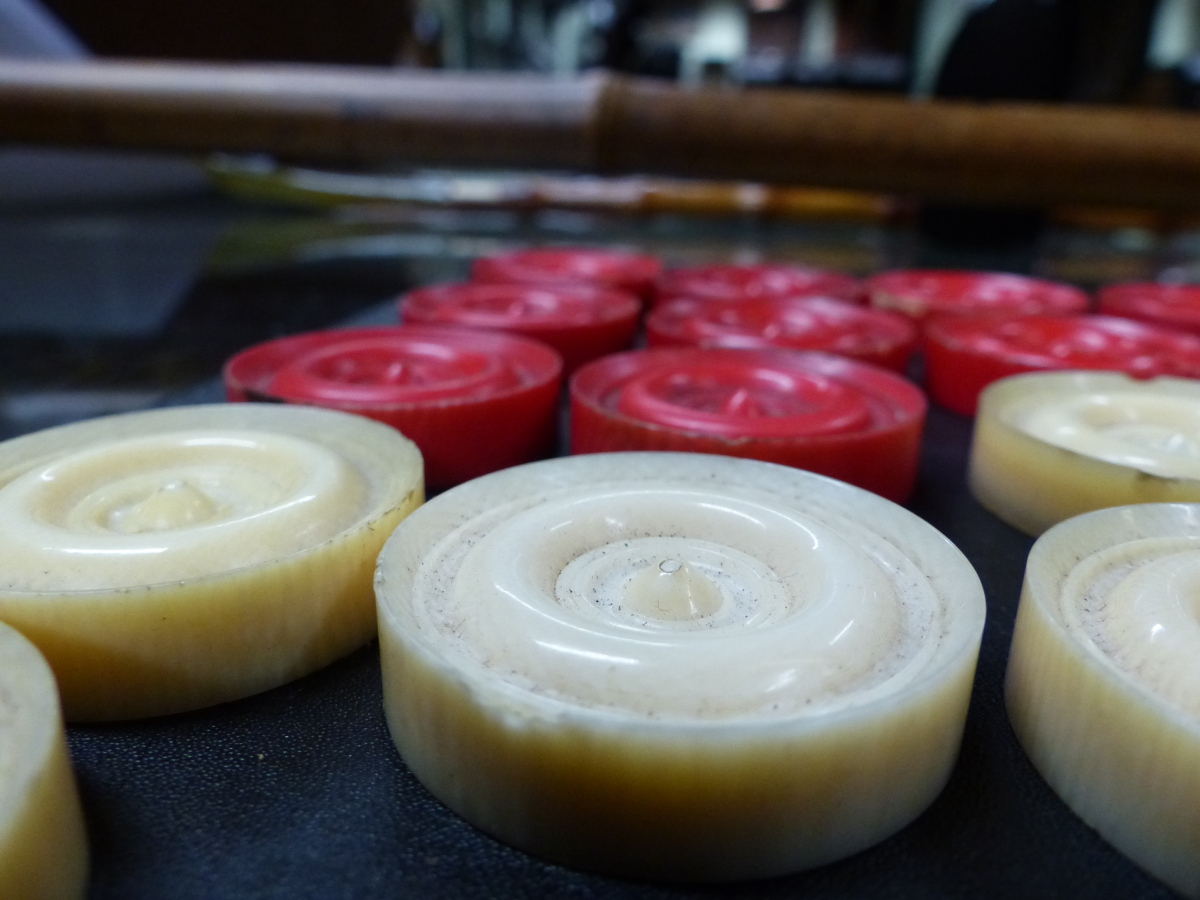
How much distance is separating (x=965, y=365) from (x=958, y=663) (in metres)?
1.08

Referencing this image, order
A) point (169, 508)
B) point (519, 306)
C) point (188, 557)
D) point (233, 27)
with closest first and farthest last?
point (188, 557) < point (169, 508) < point (519, 306) < point (233, 27)

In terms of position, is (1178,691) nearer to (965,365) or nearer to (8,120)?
(965,365)

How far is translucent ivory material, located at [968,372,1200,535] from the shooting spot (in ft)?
3.62

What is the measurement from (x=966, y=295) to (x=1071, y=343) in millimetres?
533

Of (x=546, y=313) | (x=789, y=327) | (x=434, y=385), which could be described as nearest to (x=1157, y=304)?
(x=789, y=327)

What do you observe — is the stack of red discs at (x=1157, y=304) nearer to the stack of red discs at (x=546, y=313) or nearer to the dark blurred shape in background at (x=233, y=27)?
the stack of red discs at (x=546, y=313)

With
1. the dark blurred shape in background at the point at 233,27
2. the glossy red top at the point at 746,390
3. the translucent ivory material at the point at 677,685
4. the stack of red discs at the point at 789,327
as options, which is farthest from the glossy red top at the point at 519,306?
the dark blurred shape in background at the point at 233,27

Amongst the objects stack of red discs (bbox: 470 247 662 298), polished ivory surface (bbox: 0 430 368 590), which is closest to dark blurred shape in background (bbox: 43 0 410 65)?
stack of red discs (bbox: 470 247 662 298)

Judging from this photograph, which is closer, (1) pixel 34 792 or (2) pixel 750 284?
(1) pixel 34 792

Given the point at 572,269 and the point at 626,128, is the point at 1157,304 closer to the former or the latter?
the point at 572,269

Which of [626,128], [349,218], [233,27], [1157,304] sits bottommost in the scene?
[349,218]

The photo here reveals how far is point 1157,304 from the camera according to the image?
2023 millimetres

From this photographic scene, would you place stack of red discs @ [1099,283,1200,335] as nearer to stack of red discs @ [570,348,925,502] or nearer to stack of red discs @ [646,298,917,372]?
stack of red discs @ [646,298,917,372]

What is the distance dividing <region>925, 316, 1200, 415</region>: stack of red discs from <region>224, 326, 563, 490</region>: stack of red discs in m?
0.74
